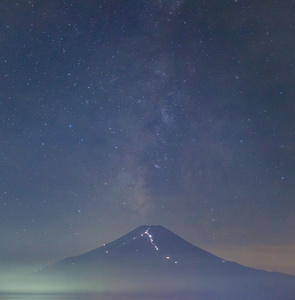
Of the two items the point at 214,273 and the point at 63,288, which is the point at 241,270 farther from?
the point at 63,288

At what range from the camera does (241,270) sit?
459 feet

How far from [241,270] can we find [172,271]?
19722 millimetres

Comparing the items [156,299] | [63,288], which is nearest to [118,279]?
[63,288]

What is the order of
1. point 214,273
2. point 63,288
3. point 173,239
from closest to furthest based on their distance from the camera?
point 63,288 < point 214,273 < point 173,239

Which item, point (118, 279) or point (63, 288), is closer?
point (63, 288)

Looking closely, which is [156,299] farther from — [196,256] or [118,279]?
[196,256]

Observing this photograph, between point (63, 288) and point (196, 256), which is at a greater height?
point (196, 256)

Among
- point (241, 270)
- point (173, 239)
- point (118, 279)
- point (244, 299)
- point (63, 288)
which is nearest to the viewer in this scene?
point (244, 299)

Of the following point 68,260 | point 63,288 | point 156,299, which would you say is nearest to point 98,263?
point 68,260

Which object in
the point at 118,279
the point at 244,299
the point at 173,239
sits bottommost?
the point at 244,299

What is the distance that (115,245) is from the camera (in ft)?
527

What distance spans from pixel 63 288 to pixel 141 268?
31.9 metres

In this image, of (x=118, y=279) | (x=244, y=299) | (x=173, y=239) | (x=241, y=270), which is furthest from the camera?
(x=173, y=239)

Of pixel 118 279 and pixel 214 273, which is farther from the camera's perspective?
pixel 214 273
